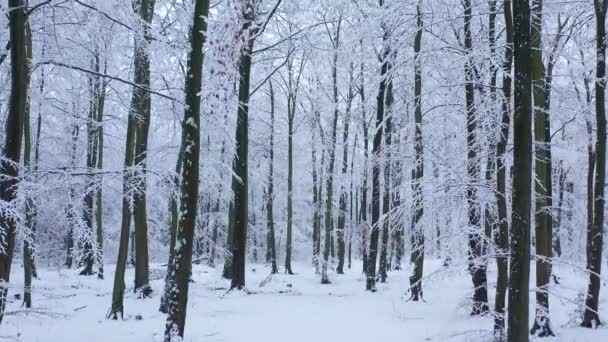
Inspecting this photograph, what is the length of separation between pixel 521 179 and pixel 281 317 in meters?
7.89

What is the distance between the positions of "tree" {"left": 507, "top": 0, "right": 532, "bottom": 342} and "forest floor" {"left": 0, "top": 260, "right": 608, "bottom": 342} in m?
Result: 1.17

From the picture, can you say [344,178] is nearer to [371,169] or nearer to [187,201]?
[371,169]

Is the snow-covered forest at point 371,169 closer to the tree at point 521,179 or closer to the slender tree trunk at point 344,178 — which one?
the tree at point 521,179

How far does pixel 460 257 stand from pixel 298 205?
35334 mm

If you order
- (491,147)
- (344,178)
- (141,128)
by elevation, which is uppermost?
(141,128)

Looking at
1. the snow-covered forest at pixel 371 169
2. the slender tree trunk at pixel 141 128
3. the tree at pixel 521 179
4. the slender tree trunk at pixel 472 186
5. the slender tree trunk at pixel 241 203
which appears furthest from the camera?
the slender tree trunk at pixel 241 203

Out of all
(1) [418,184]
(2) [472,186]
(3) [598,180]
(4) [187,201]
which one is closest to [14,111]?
(4) [187,201]

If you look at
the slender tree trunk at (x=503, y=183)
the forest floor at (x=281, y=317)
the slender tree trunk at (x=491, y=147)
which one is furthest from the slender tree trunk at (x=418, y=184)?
the slender tree trunk at (x=503, y=183)

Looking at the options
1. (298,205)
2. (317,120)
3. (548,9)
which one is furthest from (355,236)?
(298,205)

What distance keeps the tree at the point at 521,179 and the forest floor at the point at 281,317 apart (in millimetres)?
1172

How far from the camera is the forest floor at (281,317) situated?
9.44 metres

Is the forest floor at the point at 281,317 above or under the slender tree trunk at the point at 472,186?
under

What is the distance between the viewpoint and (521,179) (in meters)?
6.00

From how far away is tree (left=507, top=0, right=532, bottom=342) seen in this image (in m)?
5.98
